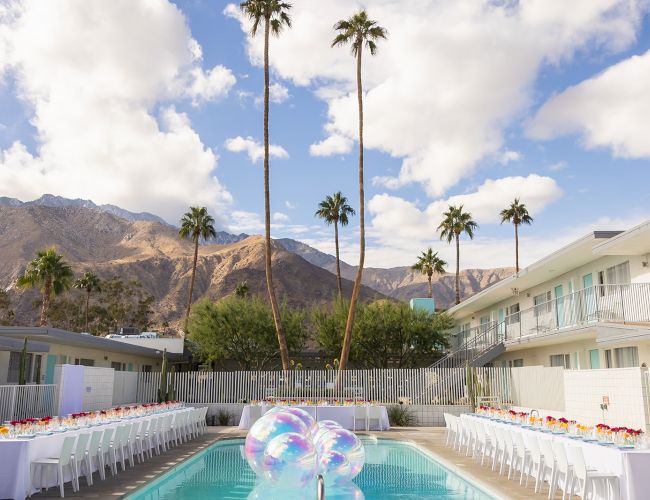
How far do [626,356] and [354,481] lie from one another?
12.6 m

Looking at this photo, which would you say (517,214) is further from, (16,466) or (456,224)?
(16,466)

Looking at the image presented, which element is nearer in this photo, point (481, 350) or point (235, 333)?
point (481, 350)

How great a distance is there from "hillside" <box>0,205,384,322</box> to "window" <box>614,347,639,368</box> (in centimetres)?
8688

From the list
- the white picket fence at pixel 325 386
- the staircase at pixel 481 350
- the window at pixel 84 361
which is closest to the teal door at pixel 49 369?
the window at pixel 84 361

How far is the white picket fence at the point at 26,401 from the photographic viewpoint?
55.3 feet

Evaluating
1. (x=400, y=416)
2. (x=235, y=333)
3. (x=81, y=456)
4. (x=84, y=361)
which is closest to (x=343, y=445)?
(x=81, y=456)

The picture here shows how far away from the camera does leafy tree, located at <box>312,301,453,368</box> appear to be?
117ft

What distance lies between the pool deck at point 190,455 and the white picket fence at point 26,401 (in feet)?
14.4

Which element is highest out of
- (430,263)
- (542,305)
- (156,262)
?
(156,262)

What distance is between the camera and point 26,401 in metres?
17.8

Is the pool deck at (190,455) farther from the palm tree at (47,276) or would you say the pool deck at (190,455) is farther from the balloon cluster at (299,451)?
the palm tree at (47,276)

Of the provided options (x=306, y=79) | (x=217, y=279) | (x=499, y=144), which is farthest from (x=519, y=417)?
(x=217, y=279)

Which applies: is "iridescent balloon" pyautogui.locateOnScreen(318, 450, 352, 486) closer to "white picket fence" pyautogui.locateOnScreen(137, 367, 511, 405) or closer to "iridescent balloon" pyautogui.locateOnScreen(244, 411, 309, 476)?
"iridescent balloon" pyautogui.locateOnScreen(244, 411, 309, 476)

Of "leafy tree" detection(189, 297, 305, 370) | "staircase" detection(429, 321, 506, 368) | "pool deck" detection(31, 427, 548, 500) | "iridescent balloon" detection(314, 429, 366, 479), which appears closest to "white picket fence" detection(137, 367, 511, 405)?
"staircase" detection(429, 321, 506, 368)
